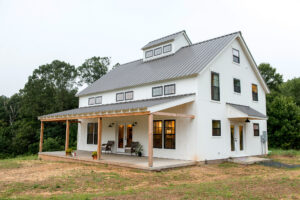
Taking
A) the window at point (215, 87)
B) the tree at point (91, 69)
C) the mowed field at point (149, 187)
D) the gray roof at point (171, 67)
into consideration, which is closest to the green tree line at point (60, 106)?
the tree at point (91, 69)

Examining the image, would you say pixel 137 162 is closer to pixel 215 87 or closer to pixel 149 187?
pixel 149 187

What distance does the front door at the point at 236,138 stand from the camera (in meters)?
14.2

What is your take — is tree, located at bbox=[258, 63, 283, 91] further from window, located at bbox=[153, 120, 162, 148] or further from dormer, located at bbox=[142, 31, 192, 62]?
window, located at bbox=[153, 120, 162, 148]

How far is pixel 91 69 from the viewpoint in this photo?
36062 mm

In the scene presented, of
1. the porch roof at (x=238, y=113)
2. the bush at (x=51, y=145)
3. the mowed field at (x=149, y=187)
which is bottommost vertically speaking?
the bush at (x=51, y=145)

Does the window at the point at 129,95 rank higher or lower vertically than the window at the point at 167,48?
lower

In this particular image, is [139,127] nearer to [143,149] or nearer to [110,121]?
[143,149]

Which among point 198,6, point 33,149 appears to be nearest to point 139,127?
point 198,6

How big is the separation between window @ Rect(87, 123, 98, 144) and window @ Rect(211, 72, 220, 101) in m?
9.22

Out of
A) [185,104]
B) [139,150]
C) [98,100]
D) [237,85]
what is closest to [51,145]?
[98,100]

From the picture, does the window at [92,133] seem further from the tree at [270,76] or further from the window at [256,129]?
the tree at [270,76]

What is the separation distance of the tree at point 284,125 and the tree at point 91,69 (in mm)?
23854

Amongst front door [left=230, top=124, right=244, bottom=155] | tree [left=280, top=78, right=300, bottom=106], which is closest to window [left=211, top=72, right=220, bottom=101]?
front door [left=230, top=124, right=244, bottom=155]

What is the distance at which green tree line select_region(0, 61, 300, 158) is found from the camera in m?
24.5
